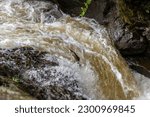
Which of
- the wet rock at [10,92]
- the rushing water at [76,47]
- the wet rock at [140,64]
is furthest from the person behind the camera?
the wet rock at [140,64]

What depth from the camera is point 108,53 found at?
7117 millimetres

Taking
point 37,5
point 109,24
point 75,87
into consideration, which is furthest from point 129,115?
point 37,5

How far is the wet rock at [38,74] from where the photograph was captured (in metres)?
5.68

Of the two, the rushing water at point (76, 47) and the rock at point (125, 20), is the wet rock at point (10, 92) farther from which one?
the rock at point (125, 20)

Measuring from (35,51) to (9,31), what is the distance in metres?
0.87

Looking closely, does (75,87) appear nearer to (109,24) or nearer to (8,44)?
(8,44)

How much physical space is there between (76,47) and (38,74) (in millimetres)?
1186

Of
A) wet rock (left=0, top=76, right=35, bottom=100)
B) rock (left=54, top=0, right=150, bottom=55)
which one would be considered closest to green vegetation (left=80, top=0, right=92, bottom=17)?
rock (left=54, top=0, right=150, bottom=55)

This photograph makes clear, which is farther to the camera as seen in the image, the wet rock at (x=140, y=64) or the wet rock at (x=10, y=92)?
the wet rock at (x=140, y=64)

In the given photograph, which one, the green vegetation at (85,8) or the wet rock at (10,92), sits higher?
the green vegetation at (85,8)

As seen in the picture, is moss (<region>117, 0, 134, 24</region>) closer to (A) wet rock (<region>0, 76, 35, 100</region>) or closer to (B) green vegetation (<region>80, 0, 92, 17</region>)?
(B) green vegetation (<region>80, 0, 92, 17</region>)

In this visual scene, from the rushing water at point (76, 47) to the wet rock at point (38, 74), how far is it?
0.03m

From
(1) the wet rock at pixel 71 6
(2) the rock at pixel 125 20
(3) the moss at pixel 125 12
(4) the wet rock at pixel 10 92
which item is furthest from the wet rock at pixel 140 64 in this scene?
(4) the wet rock at pixel 10 92

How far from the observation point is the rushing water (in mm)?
6504
